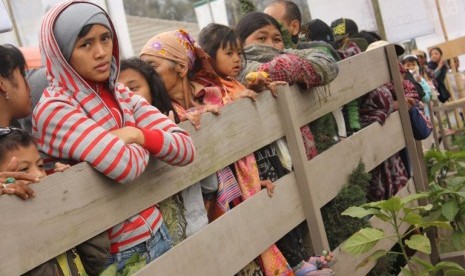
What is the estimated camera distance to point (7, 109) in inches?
111

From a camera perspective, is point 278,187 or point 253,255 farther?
point 278,187

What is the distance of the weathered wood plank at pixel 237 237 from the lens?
8.93ft

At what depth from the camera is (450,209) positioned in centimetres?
462

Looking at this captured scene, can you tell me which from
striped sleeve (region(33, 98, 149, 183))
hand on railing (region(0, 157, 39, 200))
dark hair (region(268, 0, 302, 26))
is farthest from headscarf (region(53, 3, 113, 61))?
dark hair (region(268, 0, 302, 26))

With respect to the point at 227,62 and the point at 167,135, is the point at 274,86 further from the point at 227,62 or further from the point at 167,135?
the point at 167,135

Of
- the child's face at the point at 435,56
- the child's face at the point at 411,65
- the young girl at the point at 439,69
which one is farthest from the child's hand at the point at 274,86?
the child's face at the point at 435,56

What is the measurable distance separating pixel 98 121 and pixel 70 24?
0.35 meters

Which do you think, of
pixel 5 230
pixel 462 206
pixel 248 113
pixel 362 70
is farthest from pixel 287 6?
pixel 5 230

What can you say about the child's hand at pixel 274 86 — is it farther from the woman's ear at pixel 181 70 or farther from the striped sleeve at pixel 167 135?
the striped sleeve at pixel 167 135

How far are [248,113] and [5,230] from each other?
1723 mm

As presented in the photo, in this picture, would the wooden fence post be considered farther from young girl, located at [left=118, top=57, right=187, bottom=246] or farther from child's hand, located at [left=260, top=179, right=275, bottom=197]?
young girl, located at [left=118, top=57, right=187, bottom=246]

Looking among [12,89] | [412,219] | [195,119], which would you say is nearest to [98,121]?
[12,89]

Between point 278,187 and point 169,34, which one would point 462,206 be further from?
point 169,34

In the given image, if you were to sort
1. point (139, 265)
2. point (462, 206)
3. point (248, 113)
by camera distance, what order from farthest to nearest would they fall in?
point (462, 206), point (248, 113), point (139, 265)
